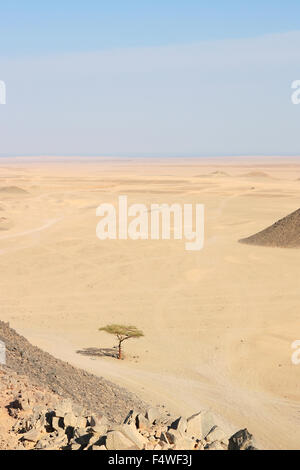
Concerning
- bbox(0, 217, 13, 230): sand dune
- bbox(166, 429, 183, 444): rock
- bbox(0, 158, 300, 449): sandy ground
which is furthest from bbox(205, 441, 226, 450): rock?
bbox(0, 217, 13, 230): sand dune

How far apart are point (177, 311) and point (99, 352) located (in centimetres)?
751

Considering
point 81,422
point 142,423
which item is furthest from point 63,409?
point 142,423

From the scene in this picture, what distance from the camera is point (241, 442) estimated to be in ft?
35.6

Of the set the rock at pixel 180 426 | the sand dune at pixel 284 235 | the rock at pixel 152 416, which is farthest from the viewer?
the sand dune at pixel 284 235

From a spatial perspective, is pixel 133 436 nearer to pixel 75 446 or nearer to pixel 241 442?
pixel 75 446

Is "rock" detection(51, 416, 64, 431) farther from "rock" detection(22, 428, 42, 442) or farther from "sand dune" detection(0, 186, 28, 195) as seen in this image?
"sand dune" detection(0, 186, 28, 195)

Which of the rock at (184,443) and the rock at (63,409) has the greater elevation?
the rock at (63,409)

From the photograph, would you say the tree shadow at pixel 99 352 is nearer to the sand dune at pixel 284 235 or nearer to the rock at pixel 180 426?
the rock at pixel 180 426

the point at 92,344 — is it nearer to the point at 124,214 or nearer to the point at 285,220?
the point at 285,220

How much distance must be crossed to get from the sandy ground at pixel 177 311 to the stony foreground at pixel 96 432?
5895 mm

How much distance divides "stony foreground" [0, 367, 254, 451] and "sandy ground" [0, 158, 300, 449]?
5.90 meters

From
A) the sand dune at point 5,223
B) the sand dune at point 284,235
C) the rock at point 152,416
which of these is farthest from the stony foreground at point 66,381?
the sand dune at point 5,223

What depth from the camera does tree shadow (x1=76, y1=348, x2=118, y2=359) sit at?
2459 centimetres

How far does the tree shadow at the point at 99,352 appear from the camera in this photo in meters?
24.6
